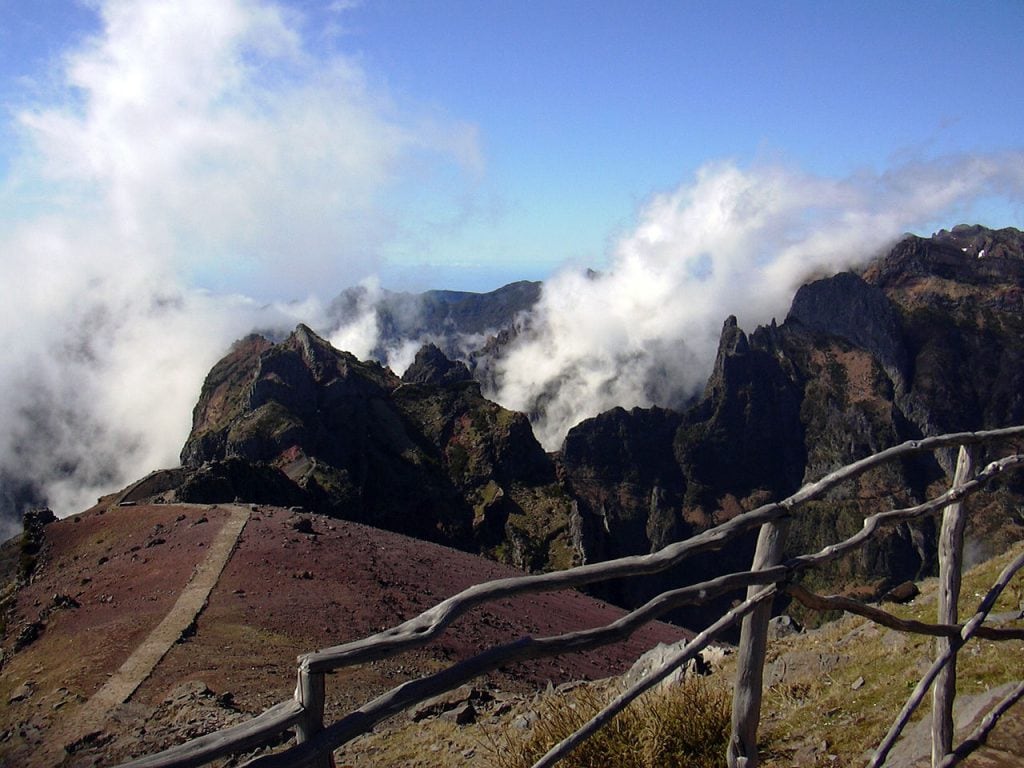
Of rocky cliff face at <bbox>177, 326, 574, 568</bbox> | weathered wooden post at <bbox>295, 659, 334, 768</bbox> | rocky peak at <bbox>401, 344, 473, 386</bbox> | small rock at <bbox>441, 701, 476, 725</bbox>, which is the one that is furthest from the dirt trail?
rocky peak at <bbox>401, 344, 473, 386</bbox>

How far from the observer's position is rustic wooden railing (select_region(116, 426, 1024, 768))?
327cm

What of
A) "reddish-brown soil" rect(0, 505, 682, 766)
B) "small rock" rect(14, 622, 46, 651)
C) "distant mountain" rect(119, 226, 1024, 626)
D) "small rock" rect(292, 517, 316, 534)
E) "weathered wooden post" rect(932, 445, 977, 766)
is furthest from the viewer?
"distant mountain" rect(119, 226, 1024, 626)

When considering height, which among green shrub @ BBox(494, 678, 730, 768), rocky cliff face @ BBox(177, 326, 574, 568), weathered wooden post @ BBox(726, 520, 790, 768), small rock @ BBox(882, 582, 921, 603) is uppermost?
rocky cliff face @ BBox(177, 326, 574, 568)

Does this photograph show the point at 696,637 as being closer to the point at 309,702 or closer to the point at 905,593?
the point at 309,702

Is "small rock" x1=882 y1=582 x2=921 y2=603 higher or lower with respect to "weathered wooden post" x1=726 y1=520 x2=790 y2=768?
lower

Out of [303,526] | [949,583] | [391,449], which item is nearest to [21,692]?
[303,526]

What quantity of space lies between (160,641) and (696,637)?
653 inches

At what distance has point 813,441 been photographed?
197750 millimetres

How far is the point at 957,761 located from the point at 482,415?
98.6 metres

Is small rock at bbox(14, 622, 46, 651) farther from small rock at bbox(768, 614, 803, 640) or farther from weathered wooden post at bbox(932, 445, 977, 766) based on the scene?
weathered wooden post at bbox(932, 445, 977, 766)

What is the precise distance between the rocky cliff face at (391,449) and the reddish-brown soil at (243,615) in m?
31.7

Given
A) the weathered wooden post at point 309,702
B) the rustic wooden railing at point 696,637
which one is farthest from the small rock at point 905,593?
the weathered wooden post at point 309,702

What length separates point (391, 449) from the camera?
96000 mm

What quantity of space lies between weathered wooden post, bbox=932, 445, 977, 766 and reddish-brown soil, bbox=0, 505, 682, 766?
36.6 feet
